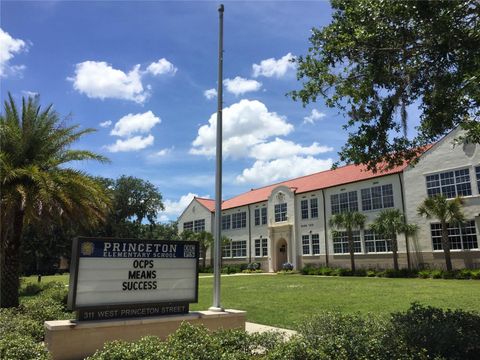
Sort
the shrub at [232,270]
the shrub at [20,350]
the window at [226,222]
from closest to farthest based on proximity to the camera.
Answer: the shrub at [20,350]
the shrub at [232,270]
the window at [226,222]

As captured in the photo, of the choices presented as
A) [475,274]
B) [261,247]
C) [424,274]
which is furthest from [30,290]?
[261,247]

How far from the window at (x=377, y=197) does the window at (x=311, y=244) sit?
7.16 metres

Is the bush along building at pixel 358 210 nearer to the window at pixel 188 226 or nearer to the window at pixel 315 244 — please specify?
the window at pixel 315 244

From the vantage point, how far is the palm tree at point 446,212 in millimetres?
32469

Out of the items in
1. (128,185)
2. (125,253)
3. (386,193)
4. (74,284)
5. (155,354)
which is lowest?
(155,354)

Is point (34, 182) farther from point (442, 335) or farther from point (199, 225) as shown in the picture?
point (199, 225)

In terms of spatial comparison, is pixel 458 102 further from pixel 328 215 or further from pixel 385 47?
pixel 328 215

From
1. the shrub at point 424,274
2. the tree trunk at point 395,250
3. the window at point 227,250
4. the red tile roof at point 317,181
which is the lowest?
the shrub at point 424,274

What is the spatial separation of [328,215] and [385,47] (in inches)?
1533

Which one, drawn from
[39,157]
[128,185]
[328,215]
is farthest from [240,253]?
[39,157]

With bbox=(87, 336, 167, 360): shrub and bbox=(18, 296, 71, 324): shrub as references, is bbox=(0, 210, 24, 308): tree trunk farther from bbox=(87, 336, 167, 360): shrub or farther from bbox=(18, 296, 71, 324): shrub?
bbox=(87, 336, 167, 360): shrub

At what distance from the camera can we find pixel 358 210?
140ft

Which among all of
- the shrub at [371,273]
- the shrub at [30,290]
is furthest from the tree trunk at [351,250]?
the shrub at [30,290]

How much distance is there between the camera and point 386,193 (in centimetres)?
4003
